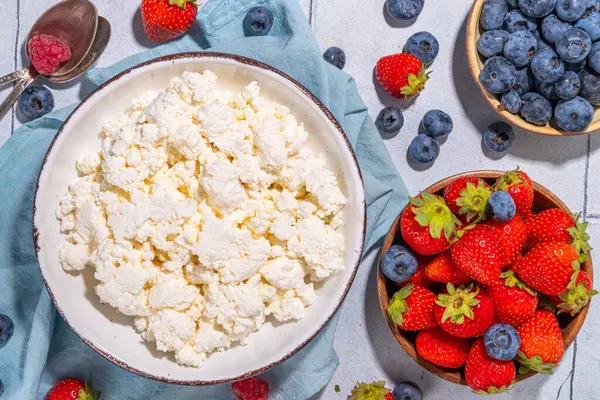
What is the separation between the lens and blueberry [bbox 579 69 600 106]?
54.5 inches

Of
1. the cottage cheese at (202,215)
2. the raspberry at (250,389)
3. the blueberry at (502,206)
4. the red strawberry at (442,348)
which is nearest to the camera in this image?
the cottage cheese at (202,215)

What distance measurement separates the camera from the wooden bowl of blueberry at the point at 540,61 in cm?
137

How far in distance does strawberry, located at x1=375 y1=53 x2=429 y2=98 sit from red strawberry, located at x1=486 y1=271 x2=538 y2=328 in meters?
0.44

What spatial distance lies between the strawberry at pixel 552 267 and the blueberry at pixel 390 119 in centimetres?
40

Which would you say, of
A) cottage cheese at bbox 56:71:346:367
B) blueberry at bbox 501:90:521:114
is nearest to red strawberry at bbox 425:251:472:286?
cottage cheese at bbox 56:71:346:367

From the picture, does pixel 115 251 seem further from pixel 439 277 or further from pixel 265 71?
pixel 439 277

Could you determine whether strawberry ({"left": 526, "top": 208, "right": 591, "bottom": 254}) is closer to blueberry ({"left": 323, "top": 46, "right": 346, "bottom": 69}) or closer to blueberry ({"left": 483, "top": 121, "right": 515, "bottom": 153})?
blueberry ({"left": 483, "top": 121, "right": 515, "bottom": 153})

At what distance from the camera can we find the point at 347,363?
5.07ft

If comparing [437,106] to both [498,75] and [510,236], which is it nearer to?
[498,75]

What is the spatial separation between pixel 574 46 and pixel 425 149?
14.2 inches

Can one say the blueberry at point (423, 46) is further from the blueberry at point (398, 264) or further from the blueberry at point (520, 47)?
the blueberry at point (398, 264)

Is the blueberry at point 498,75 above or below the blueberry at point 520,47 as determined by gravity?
below

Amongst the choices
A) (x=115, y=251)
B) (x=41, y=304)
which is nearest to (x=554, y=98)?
(x=115, y=251)

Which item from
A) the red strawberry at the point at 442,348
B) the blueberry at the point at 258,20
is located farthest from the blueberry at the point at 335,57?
the red strawberry at the point at 442,348
